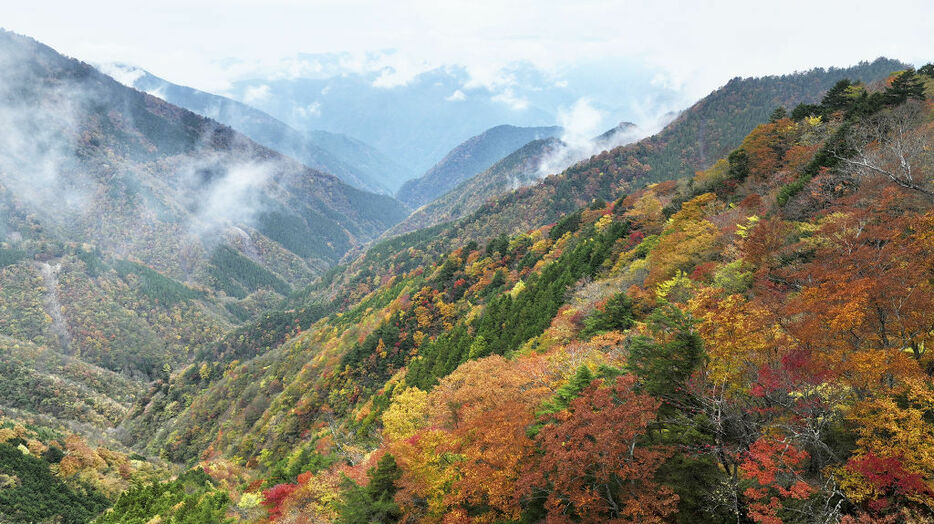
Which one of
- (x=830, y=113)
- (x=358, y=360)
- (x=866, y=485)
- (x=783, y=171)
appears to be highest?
(x=830, y=113)

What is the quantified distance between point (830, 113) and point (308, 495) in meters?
80.7

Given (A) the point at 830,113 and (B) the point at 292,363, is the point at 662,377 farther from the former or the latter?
(B) the point at 292,363

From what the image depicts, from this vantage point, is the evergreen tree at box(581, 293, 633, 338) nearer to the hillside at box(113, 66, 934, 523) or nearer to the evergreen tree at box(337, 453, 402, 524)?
the hillside at box(113, 66, 934, 523)

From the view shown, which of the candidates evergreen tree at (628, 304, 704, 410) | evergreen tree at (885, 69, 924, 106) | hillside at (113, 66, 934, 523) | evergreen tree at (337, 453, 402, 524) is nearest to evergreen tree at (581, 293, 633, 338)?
hillside at (113, 66, 934, 523)

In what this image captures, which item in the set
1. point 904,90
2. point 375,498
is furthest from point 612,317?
point 904,90

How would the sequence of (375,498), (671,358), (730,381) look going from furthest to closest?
(375,498), (671,358), (730,381)

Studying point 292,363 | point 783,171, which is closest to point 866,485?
point 783,171

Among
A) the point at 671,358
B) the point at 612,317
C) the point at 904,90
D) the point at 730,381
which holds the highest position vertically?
the point at 904,90

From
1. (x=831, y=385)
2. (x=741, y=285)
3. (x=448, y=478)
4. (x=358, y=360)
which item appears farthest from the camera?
(x=358, y=360)

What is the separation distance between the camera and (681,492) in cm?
1945

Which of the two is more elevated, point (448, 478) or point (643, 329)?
point (643, 329)

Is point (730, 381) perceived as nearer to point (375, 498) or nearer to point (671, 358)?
point (671, 358)

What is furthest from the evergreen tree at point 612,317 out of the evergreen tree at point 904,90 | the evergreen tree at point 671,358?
the evergreen tree at point 904,90

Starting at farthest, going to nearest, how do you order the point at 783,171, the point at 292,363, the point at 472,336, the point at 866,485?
1. the point at 292,363
2. the point at 472,336
3. the point at 783,171
4. the point at 866,485
